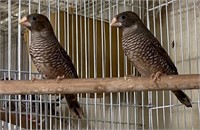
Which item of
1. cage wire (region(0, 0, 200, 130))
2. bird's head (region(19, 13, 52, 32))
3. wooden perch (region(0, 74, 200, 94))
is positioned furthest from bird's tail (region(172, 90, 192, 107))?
bird's head (region(19, 13, 52, 32))

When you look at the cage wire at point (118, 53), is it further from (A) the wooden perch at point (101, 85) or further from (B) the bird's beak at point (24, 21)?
(A) the wooden perch at point (101, 85)

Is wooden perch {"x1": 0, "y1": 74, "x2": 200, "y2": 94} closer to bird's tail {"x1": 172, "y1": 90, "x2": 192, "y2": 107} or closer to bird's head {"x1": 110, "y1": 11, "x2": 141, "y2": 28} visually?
bird's tail {"x1": 172, "y1": 90, "x2": 192, "y2": 107}

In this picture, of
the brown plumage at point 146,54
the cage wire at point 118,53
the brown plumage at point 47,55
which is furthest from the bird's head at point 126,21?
the cage wire at point 118,53

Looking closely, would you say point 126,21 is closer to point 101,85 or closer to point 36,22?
point 36,22

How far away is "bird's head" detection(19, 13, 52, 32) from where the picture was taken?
170 cm

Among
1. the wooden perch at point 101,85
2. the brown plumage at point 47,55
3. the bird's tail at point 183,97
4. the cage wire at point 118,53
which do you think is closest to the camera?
the wooden perch at point 101,85

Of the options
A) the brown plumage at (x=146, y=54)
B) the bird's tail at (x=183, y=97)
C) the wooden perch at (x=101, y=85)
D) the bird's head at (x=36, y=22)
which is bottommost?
the bird's tail at (x=183, y=97)

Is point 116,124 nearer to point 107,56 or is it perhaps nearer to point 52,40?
point 107,56

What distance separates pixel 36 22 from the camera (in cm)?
174

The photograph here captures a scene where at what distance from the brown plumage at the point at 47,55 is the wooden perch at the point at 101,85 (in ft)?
1.01

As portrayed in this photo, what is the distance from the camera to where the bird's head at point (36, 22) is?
5.57 ft

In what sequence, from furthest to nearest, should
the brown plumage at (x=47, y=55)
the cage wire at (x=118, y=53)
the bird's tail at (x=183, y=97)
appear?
the cage wire at (x=118, y=53), the brown plumage at (x=47, y=55), the bird's tail at (x=183, y=97)

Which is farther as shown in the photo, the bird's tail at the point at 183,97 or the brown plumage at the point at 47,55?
the brown plumage at the point at 47,55

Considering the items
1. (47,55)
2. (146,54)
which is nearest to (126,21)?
(146,54)
